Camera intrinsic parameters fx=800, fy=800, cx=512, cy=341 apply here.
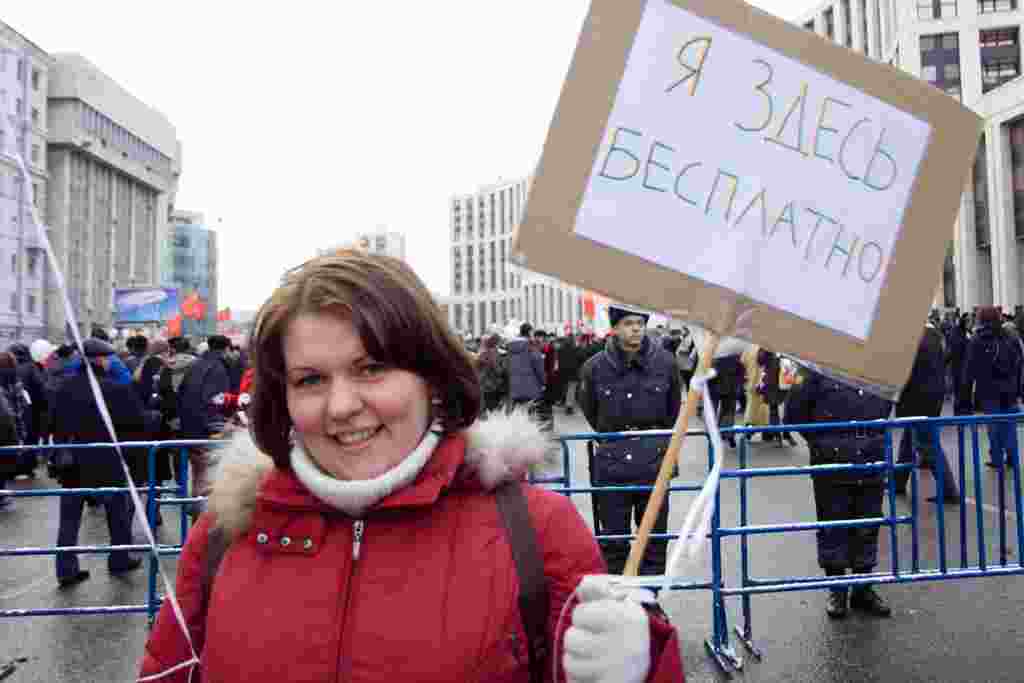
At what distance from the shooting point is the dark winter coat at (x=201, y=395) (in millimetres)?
6965

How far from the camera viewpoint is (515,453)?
4.78ft

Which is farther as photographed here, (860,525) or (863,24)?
(863,24)

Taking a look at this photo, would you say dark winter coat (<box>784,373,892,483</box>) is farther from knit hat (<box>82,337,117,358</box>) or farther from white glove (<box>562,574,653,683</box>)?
knit hat (<box>82,337,117,358</box>)

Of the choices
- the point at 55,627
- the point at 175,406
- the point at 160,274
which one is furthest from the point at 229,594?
the point at 160,274

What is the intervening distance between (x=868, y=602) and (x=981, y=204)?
38104mm

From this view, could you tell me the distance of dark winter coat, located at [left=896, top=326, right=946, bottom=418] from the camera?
6.25 m

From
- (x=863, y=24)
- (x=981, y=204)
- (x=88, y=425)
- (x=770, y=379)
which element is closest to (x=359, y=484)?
(x=88, y=425)

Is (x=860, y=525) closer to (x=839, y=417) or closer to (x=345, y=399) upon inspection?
(x=839, y=417)

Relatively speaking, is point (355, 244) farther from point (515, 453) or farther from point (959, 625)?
point (959, 625)

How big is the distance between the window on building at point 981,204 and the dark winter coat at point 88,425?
38494 millimetres

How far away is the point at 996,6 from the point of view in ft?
141

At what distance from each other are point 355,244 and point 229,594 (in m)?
0.72

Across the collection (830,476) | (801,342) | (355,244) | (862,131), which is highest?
(862,131)

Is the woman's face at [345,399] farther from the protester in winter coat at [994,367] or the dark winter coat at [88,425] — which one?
the protester in winter coat at [994,367]
